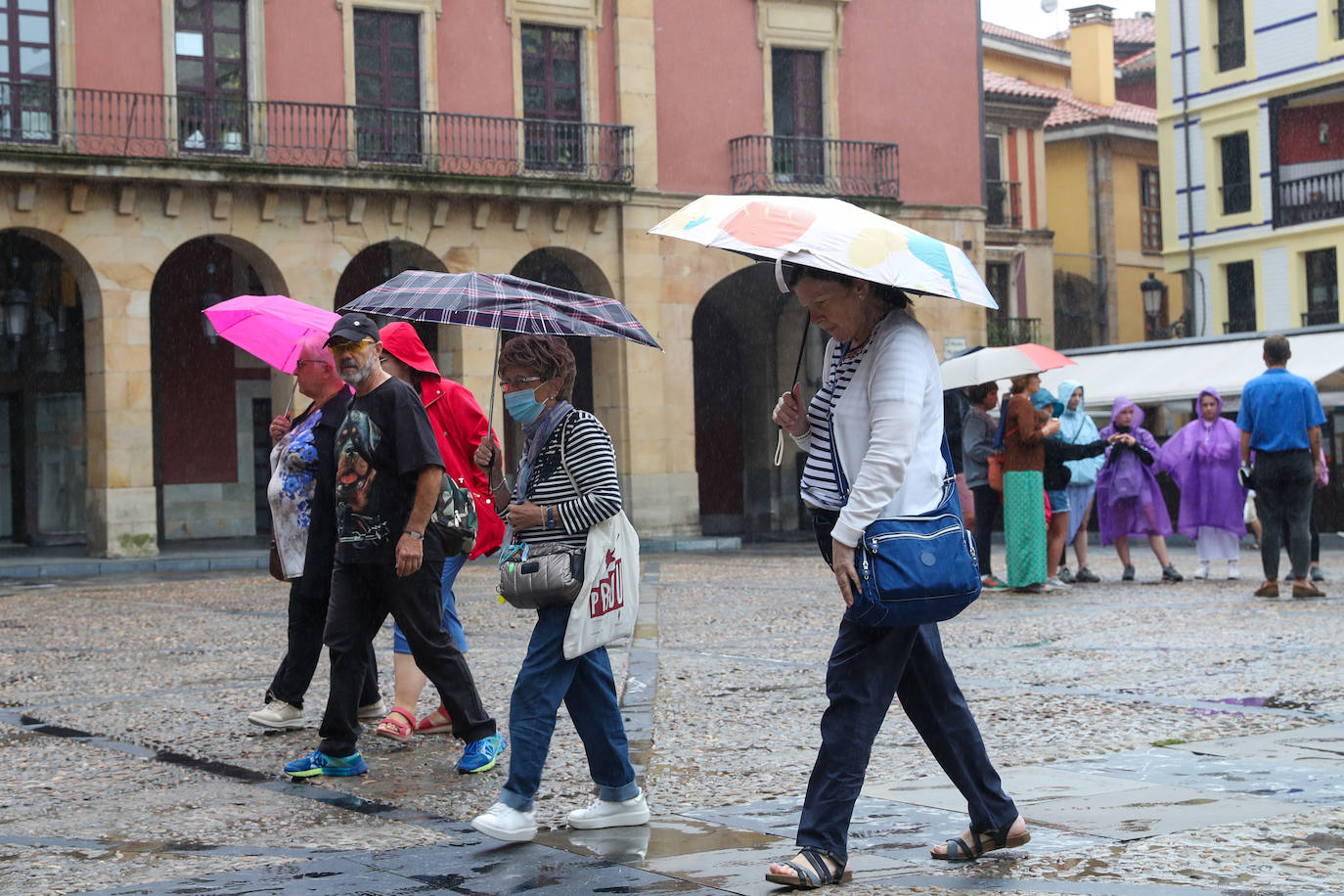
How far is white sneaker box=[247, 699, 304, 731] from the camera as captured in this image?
680 centimetres

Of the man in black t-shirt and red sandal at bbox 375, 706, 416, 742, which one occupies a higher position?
the man in black t-shirt

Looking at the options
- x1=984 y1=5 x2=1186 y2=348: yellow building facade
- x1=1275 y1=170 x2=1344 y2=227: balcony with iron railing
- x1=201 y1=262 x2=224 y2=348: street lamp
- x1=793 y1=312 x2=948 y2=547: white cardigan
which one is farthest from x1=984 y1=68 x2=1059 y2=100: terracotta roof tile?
x1=793 y1=312 x2=948 y2=547: white cardigan

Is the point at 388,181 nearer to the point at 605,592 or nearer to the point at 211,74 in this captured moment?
the point at 211,74

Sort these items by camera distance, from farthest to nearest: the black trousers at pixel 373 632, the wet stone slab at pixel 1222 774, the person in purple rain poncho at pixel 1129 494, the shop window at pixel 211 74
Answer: the shop window at pixel 211 74, the person in purple rain poncho at pixel 1129 494, the black trousers at pixel 373 632, the wet stone slab at pixel 1222 774

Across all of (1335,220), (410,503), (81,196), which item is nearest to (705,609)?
(410,503)

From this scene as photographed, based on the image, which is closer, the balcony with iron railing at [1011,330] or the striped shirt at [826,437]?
the striped shirt at [826,437]

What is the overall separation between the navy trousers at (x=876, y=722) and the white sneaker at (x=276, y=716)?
9.91ft

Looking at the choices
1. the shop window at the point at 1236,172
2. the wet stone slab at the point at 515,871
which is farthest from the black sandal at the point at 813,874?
the shop window at the point at 1236,172

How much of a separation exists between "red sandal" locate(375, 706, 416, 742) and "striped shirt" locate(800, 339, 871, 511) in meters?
2.63

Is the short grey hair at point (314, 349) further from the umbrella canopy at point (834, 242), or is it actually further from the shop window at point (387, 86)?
the shop window at point (387, 86)

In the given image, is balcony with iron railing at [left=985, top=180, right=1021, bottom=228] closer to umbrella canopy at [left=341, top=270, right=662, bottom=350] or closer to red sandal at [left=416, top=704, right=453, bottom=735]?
red sandal at [left=416, top=704, right=453, bottom=735]

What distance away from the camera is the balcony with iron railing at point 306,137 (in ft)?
74.1

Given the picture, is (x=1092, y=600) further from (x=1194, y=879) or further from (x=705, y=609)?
(x=1194, y=879)

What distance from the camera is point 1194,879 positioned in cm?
411
